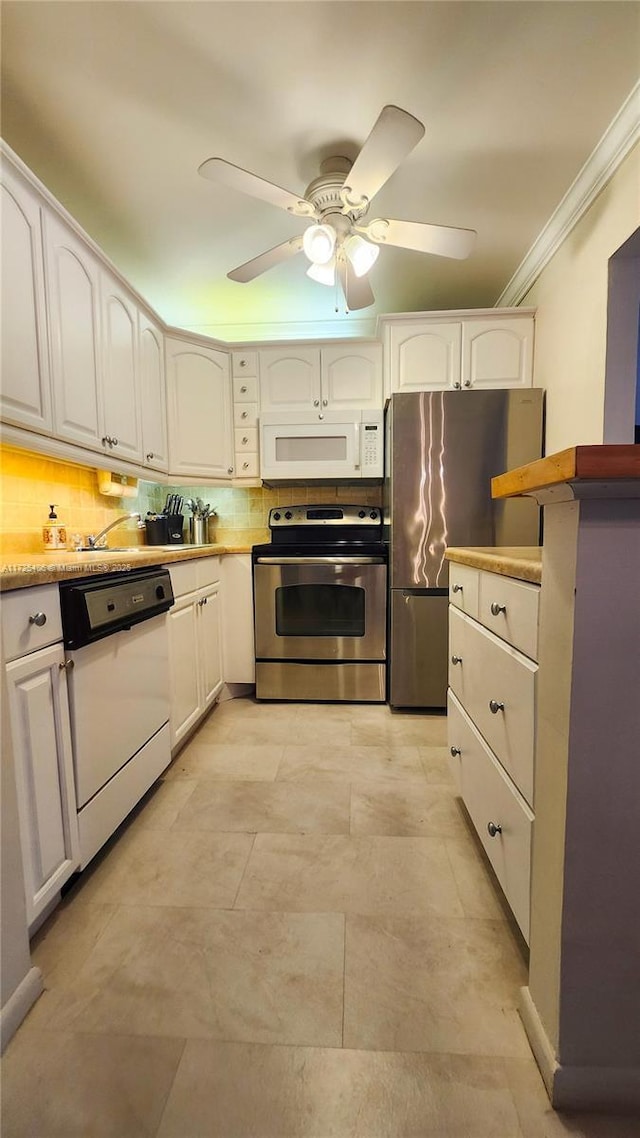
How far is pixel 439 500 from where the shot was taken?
7.60 feet

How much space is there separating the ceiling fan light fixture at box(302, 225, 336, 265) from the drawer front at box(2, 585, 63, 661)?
4.64 ft

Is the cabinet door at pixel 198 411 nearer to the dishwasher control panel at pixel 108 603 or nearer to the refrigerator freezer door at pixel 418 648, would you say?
the dishwasher control panel at pixel 108 603

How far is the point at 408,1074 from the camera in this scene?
797 mm

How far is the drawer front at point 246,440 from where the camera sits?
9.11 ft

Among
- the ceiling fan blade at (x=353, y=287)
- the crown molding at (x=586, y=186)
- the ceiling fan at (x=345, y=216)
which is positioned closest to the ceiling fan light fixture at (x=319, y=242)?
the ceiling fan at (x=345, y=216)

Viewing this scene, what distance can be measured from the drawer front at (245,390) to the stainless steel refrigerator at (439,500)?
93 cm

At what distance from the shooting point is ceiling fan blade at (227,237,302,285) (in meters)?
1.70

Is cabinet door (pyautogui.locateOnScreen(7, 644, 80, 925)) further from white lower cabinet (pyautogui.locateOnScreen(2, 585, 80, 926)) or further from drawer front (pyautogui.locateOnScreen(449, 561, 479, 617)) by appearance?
drawer front (pyautogui.locateOnScreen(449, 561, 479, 617))

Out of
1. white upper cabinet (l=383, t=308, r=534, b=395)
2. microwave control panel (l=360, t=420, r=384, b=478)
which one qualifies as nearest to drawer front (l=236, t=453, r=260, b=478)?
microwave control panel (l=360, t=420, r=384, b=478)

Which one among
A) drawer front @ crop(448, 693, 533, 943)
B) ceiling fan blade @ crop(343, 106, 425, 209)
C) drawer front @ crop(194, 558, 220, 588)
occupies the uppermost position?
ceiling fan blade @ crop(343, 106, 425, 209)

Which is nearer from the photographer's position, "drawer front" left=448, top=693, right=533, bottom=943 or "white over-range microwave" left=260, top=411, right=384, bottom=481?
"drawer front" left=448, top=693, right=533, bottom=943

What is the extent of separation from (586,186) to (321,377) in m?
1.47

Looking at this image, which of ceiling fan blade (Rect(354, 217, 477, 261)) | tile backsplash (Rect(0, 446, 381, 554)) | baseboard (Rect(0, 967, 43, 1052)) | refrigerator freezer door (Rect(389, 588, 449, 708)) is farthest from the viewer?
refrigerator freezer door (Rect(389, 588, 449, 708))

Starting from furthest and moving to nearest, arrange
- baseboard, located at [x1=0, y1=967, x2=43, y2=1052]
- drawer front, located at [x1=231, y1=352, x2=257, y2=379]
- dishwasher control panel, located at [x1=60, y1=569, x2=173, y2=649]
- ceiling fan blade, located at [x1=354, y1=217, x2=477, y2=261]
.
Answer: drawer front, located at [x1=231, y1=352, x2=257, y2=379]
ceiling fan blade, located at [x1=354, y1=217, x2=477, y2=261]
dishwasher control panel, located at [x1=60, y1=569, x2=173, y2=649]
baseboard, located at [x1=0, y1=967, x2=43, y2=1052]
